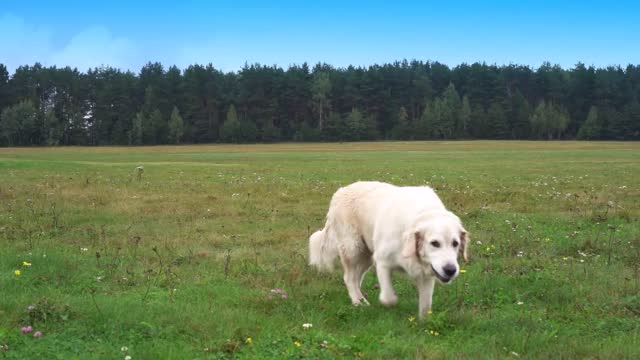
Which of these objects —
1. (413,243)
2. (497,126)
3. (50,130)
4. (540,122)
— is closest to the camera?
(413,243)

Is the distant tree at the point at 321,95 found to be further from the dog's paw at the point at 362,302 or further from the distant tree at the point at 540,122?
the dog's paw at the point at 362,302

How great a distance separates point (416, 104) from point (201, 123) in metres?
50.7

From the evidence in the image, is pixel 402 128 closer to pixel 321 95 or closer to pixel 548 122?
pixel 321 95

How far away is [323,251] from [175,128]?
115 metres

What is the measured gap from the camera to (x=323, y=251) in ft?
30.0

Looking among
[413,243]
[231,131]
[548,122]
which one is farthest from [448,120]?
[413,243]

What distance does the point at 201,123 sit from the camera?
12688 centimetres

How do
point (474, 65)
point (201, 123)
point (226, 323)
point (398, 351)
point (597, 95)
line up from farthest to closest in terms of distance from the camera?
point (474, 65)
point (597, 95)
point (201, 123)
point (226, 323)
point (398, 351)

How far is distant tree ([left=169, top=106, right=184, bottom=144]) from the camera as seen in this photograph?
394 ft

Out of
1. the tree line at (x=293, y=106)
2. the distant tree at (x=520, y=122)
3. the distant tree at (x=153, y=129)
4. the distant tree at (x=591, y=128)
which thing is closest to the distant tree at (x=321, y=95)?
the tree line at (x=293, y=106)

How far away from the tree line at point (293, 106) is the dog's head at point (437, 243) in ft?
382

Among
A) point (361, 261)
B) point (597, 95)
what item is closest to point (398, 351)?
point (361, 261)

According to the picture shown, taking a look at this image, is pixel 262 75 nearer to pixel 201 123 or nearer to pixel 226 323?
pixel 201 123

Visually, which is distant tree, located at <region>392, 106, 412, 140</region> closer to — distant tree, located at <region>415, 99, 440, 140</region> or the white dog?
distant tree, located at <region>415, 99, 440, 140</region>
